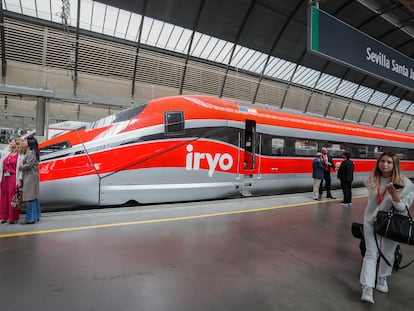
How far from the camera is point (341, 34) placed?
452 centimetres

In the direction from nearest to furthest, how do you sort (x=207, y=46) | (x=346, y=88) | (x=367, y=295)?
(x=367, y=295) < (x=207, y=46) < (x=346, y=88)

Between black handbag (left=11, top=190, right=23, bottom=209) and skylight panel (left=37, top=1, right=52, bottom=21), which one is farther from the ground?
skylight panel (left=37, top=1, right=52, bottom=21)

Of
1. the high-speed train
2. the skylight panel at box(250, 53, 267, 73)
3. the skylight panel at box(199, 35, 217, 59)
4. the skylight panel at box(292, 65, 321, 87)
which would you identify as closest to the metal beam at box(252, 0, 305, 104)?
the skylight panel at box(250, 53, 267, 73)

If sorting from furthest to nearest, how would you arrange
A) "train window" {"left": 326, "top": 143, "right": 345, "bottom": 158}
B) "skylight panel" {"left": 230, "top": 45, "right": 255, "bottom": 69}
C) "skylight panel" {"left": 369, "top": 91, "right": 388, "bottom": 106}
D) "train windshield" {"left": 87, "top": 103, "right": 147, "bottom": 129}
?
"skylight panel" {"left": 369, "top": 91, "right": 388, "bottom": 106}
"skylight panel" {"left": 230, "top": 45, "right": 255, "bottom": 69}
"train window" {"left": 326, "top": 143, "right": 345, "bottom": 158}
"train windshield" {"left": 87, "top": 103, "right": 147, "bottom": 129}

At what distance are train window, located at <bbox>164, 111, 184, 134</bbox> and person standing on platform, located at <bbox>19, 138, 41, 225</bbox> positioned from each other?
261 centimetres

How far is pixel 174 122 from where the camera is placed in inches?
232

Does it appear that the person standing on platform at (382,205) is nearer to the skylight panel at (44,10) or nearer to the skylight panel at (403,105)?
the skylight panel at (44,10)

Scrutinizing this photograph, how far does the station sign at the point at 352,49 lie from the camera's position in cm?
421

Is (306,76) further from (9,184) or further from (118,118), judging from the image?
(9,184)

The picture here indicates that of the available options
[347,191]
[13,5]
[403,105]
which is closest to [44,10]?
[13,5]

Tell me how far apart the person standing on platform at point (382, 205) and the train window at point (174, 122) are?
4.12 metres

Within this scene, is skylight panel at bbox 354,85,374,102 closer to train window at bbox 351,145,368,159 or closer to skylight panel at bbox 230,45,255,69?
skylight panel at bbox 230,45,255,69

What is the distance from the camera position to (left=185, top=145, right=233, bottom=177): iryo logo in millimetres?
6020

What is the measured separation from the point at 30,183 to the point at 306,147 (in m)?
8.02
